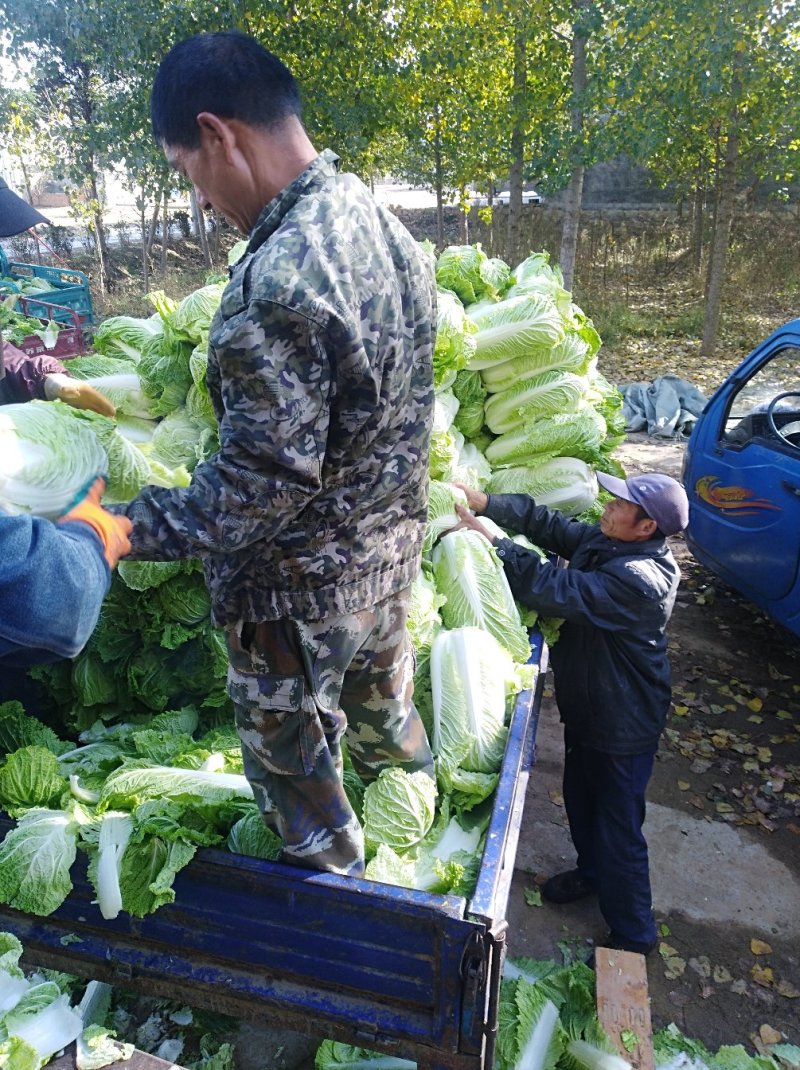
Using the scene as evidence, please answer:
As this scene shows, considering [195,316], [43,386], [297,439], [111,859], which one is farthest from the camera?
[195,316]

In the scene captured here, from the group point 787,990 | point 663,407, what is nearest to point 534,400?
point 787,990

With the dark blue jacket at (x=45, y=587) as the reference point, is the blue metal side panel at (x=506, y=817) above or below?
below

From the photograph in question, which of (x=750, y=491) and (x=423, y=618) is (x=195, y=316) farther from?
(x=750, y=491)

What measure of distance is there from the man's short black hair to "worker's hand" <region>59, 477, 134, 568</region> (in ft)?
3.05

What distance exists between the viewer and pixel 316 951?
2.05m

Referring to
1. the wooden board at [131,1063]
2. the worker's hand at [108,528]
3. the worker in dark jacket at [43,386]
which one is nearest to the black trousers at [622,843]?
the wooden board at [131,1063]

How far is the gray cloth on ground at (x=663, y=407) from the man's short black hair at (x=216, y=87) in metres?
8.73

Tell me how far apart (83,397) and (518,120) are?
11.4 metres

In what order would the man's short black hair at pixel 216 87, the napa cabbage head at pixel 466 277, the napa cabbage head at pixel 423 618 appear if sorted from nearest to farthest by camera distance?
the man's short black hair at pixel 216 87
the napa cabbage head at pixel 423 618
the napa cabbage head at pixel 466 277

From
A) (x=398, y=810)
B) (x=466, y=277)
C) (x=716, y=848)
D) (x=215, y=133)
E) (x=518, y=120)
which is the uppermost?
(x=518, y=120)

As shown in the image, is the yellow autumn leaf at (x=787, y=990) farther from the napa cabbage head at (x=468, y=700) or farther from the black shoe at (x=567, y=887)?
the napa cabbage head at (x=468, y=700)

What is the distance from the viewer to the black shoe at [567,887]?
3.72 meters

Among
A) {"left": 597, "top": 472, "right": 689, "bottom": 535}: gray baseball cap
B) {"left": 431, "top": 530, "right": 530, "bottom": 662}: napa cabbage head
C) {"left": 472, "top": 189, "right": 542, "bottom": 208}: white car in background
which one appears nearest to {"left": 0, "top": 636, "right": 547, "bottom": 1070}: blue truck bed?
{"left": 431, "top": 530, "right": 530, "bottom": 662}: napa cabbage head

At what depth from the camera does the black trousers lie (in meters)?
3.31
